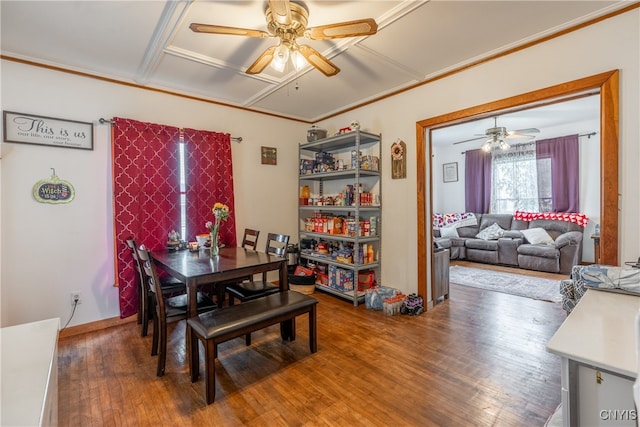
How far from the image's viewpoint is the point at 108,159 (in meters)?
2.97

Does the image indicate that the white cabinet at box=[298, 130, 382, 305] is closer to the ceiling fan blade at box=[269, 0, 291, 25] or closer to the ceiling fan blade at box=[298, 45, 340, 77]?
the ceiling fan blade at box=[298, 45, 340, 77]

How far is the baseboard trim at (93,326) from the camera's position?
2.76 metres

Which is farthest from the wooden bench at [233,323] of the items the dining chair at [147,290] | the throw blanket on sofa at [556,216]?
the throw blanket on sofa at [556,216]

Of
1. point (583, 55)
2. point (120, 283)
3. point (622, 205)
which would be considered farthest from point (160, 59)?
point (622, 205)

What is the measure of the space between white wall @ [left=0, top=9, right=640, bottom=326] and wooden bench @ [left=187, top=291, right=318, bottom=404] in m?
1.62

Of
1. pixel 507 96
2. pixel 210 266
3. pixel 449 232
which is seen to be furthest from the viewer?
pixel 449 232

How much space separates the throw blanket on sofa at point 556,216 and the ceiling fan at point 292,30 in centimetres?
547

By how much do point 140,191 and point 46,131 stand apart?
35.8 inches

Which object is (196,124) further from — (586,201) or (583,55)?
(586,201)

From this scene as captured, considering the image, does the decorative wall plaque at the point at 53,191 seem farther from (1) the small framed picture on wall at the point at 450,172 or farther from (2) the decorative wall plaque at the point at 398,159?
(1) the small framed picture on wall at the point at 450,172

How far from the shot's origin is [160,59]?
2686 mm

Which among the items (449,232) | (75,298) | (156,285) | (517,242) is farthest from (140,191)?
(517,242)

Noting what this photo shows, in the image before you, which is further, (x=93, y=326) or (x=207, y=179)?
(x=207, y=179)

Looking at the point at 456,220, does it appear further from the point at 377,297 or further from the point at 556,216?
the point at 377,297
